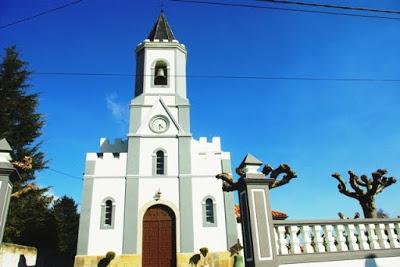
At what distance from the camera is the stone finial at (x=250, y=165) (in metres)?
8.04

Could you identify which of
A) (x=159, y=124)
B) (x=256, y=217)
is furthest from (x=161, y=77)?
(x=256, y=217)

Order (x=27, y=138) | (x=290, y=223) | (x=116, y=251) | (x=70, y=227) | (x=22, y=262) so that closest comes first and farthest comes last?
(x=290, y=223), (x=22, y=262), (x=116, y=251), (x=27, y=138), (x=70, y=227)

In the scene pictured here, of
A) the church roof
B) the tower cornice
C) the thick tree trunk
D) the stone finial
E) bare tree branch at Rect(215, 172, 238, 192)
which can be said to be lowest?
the thick tree trunk

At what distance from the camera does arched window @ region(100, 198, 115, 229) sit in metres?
16.7

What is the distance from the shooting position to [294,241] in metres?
7.48

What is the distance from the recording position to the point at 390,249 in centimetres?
782

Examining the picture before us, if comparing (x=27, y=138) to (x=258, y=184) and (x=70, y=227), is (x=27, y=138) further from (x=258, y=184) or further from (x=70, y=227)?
(x=258, y=184)

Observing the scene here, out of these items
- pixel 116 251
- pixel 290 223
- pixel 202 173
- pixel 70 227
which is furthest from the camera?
pixel 70 227

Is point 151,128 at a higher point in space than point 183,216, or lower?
higher

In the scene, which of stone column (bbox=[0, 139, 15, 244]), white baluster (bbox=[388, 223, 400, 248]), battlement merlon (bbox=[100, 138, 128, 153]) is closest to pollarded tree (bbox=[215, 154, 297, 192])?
white baluster (bbox=[388, 223, 400, 248])

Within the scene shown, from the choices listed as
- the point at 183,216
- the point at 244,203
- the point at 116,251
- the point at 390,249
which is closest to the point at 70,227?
the point at 116,251

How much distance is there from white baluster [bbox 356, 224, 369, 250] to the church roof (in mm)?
18167

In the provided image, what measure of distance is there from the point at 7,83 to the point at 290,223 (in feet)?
63.9

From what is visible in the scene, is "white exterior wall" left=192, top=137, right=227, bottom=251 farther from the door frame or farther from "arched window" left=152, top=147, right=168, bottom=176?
"arched window" left=152, top=147, right=168, bottom=176
